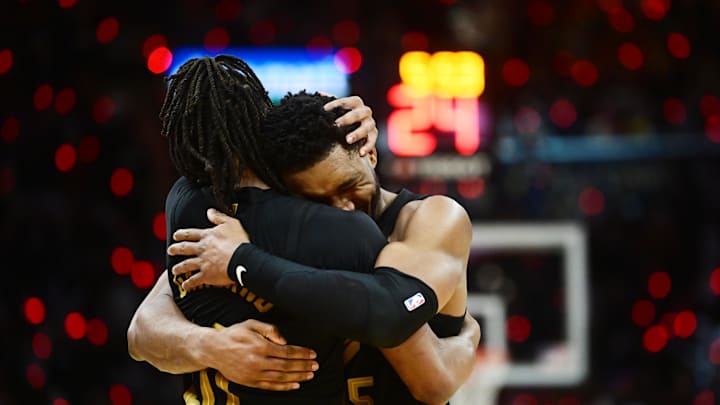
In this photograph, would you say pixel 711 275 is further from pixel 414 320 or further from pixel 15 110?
pixel 414 320

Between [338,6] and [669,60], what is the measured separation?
2.57 meters

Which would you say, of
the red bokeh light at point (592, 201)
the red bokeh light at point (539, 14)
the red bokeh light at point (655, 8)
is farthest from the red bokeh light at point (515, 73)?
the red bokeh light at point (655, 8)

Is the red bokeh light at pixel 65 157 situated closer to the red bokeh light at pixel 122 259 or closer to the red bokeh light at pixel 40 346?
the red bokeh light at pixel 122 259

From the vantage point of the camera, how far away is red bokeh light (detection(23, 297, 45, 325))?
640 cm

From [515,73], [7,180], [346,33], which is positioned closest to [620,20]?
[515,73]

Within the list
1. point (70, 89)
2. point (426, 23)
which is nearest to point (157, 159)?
point (70, 89)

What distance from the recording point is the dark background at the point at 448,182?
655 cm

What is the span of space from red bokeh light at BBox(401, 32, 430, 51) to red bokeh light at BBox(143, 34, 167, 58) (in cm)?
143

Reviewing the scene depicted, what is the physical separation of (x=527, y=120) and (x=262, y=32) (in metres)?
1.86

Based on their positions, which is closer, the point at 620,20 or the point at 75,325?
the point at 75,325

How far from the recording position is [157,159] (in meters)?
6.79

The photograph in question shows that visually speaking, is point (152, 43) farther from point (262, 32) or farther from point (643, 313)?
point (643, 313)

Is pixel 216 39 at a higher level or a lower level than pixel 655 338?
higher

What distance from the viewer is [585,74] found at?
27.0 ft
